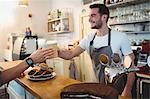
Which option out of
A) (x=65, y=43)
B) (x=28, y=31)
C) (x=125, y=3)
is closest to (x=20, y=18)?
(x=28, y=31)

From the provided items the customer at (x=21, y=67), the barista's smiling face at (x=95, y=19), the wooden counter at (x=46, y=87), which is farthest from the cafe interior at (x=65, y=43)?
the barista's smiling face at (x=95, y=19)

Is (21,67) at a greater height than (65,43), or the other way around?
(21,67)

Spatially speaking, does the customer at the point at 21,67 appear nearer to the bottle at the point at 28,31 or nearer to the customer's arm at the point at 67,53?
the customer's arm at the point at 67,53

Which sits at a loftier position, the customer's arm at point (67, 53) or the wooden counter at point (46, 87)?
the customer's arm at point (67, 53)

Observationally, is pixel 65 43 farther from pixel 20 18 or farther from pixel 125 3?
pixel 125 3

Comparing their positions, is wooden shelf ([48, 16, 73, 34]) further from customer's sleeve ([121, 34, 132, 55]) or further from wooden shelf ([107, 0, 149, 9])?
customer's sleeve ([121, 34, 132, 55])

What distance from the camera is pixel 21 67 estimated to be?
4.71 ft

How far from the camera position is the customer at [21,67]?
4.55ft

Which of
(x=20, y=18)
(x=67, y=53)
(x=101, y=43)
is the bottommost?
(x=67, y=53)

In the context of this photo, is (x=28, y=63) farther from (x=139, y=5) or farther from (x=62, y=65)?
(x=62, y=65)

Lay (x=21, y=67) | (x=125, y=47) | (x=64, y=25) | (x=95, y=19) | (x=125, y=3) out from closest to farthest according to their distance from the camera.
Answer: (x=21, y=67), (x=125, y=47), (x=95, y=19), (x=125, y=3), (x=64, y=25)

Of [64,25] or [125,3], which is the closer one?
[125,3]

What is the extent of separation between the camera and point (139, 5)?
3357 millimetres

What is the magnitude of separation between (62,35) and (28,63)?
14.5 ft
